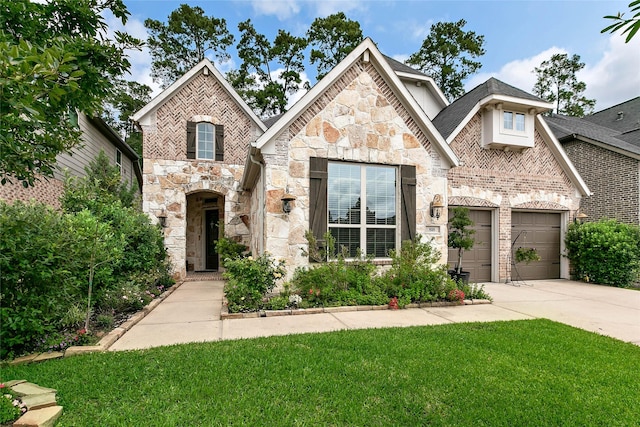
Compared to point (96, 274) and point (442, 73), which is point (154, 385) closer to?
point (96, 274)

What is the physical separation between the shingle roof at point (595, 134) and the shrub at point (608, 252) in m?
3.33

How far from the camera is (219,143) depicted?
33.3 feet

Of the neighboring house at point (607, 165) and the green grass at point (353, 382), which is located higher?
the neighboring house at point (607, 165)

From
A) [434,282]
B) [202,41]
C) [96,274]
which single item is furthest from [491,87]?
[202,41]

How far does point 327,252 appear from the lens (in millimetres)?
6223

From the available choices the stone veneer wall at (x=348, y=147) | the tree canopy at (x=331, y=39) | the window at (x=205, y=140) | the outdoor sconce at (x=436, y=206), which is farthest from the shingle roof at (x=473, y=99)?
the tree canopy at (x=331, y=39)

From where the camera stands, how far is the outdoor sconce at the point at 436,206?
707 cm

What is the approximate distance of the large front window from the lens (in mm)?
6594

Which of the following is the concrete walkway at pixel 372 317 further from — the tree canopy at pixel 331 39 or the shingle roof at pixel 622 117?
the tree canopy at pixel 331 39

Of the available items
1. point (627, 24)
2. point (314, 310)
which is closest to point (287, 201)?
point (314, 310)

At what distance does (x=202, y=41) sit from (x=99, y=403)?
23.8 m

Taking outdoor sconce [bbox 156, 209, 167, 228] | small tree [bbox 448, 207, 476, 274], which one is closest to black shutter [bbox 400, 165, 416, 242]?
small tree [bbox 448, 207, 476, 274]

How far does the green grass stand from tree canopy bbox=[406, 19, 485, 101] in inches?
841

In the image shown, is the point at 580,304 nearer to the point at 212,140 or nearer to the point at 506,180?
the point at 506,180
